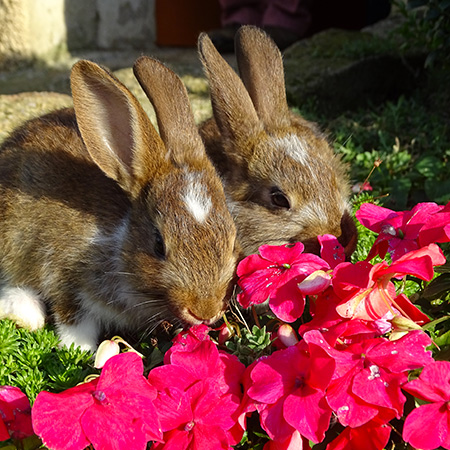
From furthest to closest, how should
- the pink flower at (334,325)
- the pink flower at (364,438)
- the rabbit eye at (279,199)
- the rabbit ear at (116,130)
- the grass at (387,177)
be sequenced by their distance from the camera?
the rabbit eye at (279,199), the rabbit ear at (116,130), the grass at (387,177), the pink flower at (334,325), the pink flower at (364,438)

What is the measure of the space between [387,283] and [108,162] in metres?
1.48

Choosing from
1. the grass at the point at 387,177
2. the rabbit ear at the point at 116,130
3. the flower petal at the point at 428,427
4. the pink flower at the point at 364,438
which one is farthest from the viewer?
the rabbit ear at the point at 116,130

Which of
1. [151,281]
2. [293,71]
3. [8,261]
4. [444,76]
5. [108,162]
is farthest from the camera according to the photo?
[293,71]

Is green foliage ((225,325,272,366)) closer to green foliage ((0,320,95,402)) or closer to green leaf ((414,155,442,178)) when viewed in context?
green foliage ((0,320,95,402))

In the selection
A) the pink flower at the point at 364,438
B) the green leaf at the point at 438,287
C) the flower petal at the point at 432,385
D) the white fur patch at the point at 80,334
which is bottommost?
the white fur patch at the point at 80,334

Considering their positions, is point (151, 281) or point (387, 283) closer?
point (387, 283)

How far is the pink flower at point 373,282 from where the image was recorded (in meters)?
1.94

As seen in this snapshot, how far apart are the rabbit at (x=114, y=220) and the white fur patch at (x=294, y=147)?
0.54 m

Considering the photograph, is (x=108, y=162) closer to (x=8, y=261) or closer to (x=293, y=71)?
(x=8, y=261)

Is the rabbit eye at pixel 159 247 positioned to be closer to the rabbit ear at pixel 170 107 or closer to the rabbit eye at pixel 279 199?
the rabbit ear at pixel 170 107

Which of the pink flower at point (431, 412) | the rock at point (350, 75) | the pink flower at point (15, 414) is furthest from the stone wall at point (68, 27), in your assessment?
the pink flower at point (431, 412)

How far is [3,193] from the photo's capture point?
3398 mm

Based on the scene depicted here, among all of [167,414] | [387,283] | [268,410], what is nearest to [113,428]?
[167,414]

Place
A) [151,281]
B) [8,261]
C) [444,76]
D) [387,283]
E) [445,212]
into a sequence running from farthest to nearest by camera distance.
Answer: [444,76] < [8,261] < [151,281] < [445,212] < [387,283]
